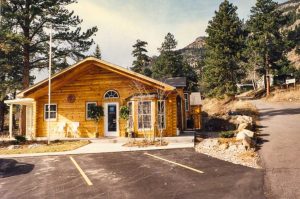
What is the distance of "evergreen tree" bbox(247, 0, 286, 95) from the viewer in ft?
149

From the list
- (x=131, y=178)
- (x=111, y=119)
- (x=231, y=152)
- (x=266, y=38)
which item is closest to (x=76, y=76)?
(x=111, y=119)

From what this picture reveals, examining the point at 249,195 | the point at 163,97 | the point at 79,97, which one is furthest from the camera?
the point at 79,97

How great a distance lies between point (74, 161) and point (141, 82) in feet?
30.1

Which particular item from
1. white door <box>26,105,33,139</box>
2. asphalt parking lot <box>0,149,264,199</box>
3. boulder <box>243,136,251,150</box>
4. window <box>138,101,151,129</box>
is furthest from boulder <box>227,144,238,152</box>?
white door <box>26,105,33,139</box>

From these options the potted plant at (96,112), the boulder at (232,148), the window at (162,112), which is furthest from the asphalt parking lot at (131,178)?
the potted plant at (96,112)

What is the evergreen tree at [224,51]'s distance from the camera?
40.4 metres

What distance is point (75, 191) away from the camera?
7496 mm

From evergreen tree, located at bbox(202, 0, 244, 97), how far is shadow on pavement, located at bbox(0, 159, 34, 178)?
1255 inches

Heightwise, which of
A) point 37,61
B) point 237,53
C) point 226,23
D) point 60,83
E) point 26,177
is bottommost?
point 26,177

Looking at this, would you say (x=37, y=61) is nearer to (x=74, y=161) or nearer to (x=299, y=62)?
(x=74, y=161)

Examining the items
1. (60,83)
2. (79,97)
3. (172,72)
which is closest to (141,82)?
(79,97)

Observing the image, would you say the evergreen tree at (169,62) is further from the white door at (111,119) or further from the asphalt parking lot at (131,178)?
the asphalt parking lot at (131,178)

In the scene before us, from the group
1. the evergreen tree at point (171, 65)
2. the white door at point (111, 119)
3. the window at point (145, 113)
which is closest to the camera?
the window at point (145, 113)

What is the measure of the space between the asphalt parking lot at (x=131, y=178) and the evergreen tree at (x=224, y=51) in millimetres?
29913
